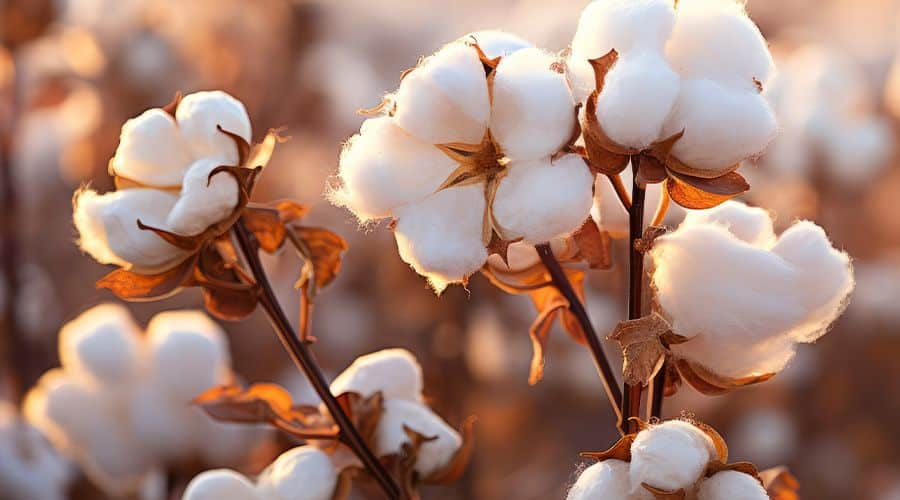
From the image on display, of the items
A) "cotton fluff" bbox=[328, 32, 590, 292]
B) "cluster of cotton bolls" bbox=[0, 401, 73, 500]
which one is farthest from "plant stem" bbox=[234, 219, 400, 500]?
"cluster of cotton bolls" bbox=[0, 401, 73, 500]

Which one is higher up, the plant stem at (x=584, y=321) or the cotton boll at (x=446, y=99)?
the cotton boll at (x=446, y=99)

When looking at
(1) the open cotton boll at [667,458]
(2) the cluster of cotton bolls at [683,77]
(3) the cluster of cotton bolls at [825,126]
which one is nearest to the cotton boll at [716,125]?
(2) the cluster of cotton bolls at [683,77]

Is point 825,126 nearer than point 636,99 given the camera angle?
No

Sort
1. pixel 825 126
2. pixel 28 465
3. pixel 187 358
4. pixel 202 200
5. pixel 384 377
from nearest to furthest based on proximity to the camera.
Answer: pixel 202 200 < pixel 384 377 < pixel 187 358 < pixel 28 465 < pixel 825 126

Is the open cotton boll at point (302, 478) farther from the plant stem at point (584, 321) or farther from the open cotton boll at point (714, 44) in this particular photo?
the open cotton boll at point (714, 44)

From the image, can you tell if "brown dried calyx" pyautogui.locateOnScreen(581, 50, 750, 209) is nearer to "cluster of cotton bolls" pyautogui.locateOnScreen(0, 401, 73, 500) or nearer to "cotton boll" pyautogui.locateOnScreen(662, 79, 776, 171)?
"cotton boll" pyautogui.locateOnScreen(662, 79, 776, 171)

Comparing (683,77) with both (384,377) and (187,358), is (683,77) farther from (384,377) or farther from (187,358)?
(187,358)

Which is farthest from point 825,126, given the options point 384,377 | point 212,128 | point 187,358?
point 212,128
